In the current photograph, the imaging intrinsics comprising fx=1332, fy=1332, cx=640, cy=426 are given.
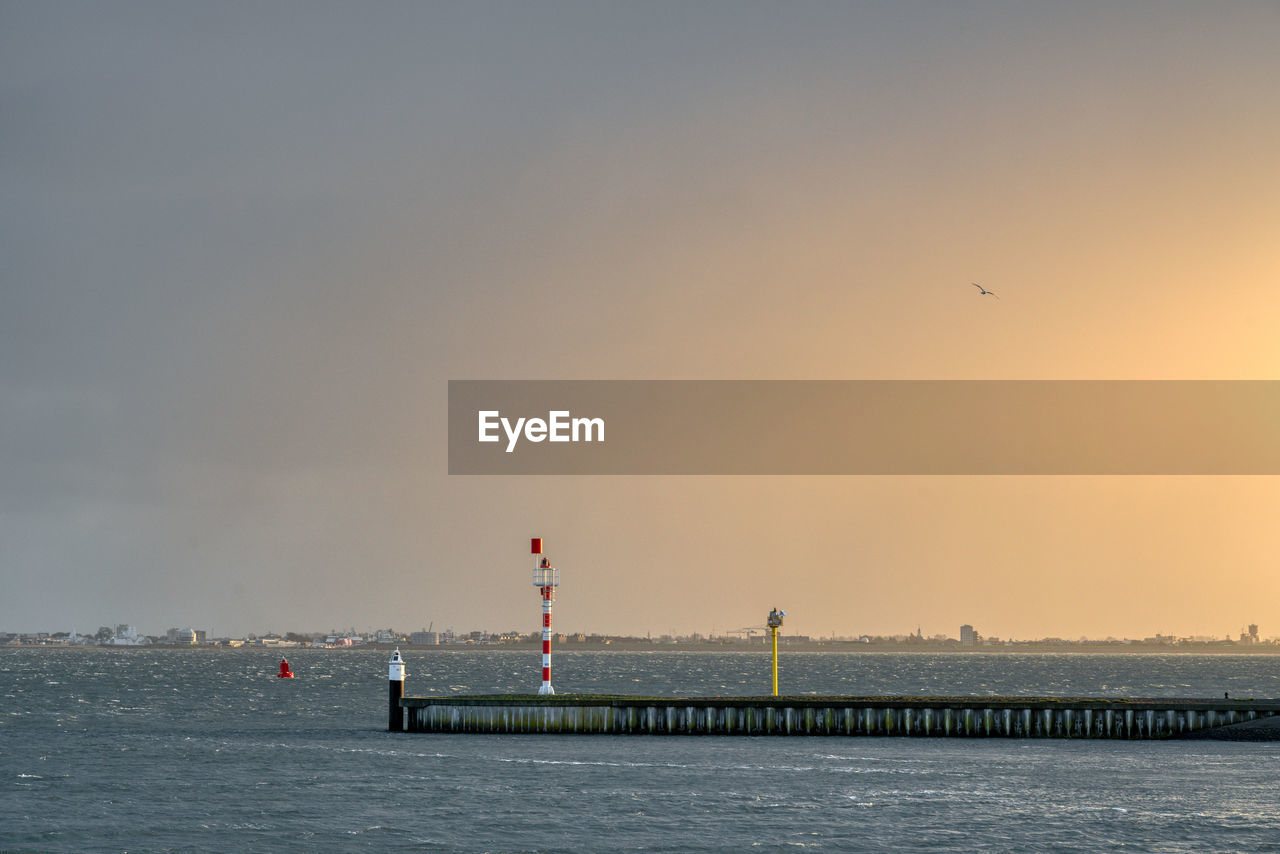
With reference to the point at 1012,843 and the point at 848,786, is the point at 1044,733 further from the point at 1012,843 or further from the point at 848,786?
the point at 1012,843

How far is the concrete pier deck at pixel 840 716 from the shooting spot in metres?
59.6

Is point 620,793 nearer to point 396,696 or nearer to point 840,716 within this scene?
point 840,716

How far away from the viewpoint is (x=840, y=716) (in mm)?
60125

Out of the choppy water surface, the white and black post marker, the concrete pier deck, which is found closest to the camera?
the choppy water surface

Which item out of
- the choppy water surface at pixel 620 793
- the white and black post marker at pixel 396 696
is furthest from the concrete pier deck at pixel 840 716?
the white and black post marker at pixel 396 696

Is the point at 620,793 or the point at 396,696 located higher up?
the point at 396,696

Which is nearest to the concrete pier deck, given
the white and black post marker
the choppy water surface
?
the choppy water surface

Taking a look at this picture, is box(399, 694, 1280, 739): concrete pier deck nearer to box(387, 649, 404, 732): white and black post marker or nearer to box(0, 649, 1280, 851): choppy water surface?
box(0, 649, 1280, 851): choppy water surface

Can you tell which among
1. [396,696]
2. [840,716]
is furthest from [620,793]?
[396,696]

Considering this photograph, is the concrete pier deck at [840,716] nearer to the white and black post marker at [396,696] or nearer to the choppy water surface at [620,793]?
the choppy water surface at [620,793]

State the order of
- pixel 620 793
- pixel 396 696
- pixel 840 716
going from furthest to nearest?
pixel 396 696 → pixel 840 716 → pixel 620 793

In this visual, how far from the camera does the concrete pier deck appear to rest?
59.6 metres

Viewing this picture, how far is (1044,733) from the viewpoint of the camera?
5975 cm

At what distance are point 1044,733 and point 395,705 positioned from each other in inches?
1187
